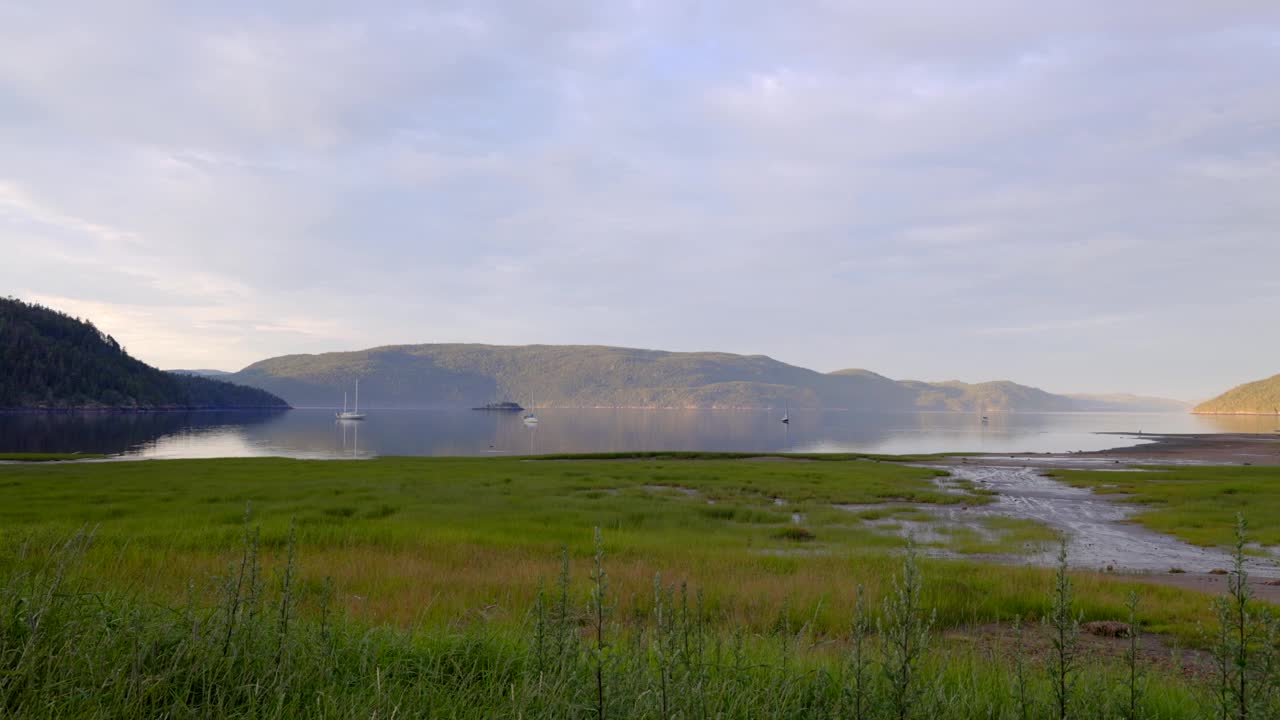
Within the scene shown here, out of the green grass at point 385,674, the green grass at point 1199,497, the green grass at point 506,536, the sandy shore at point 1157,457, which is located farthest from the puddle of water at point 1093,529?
the sandy shore at point 1157,457

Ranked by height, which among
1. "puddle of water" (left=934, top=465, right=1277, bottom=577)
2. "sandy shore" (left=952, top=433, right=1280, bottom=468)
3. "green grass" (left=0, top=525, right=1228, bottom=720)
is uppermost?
"green grass" (left=0, top=525, right=1228, bottom=720)

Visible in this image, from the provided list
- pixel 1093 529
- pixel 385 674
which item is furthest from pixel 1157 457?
pixel 385 674

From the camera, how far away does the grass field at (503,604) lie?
176 inches

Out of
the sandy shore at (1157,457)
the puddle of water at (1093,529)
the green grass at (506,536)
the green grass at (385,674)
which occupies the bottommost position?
the sandy shore at (1157,457)

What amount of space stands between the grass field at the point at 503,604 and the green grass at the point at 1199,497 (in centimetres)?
278

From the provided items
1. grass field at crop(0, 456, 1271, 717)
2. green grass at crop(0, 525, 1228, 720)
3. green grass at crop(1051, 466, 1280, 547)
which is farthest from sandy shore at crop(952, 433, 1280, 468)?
green grass at crop(0, 525, 1228, 720)

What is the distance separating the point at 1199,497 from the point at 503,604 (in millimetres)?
39848

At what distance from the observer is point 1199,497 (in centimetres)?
3544

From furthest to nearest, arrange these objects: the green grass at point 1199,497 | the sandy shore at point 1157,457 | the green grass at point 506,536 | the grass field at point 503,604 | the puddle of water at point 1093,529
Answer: the sandy shore at point 1157,457 → the green grass at point 1199,497 → the puddle of water at point 1093,529 → the green grass at point 506,536 → the grass field at point 503,604

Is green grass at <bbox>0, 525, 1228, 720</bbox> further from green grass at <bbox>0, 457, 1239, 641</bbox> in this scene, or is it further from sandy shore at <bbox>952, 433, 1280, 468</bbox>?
sandy shore at <bbox>952, 433, 1280, 468</bbox>

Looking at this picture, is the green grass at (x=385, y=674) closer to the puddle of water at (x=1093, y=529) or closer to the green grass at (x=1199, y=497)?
the puddle of water at (x=1093, y=529)

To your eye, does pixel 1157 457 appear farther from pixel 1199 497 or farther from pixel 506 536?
pixel 506 536

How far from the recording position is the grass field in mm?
4461

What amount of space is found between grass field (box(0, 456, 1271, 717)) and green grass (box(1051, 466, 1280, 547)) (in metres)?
2.78
